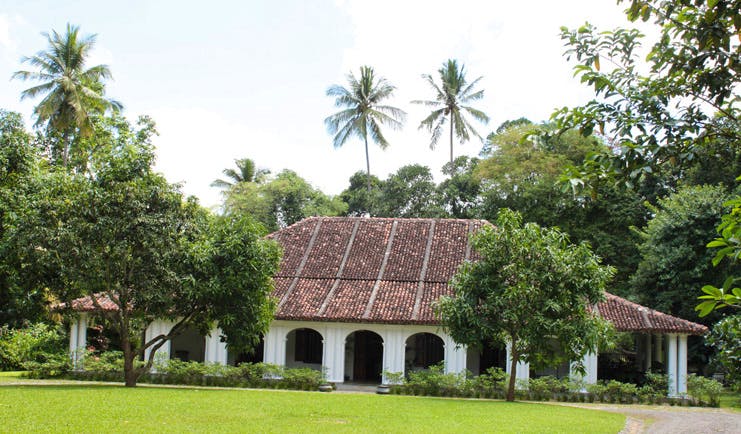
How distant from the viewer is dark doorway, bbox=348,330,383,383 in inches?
1104

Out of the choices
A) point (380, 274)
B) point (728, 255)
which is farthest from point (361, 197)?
point (728, 255)

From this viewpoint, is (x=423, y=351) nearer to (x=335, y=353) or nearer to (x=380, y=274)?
(x=380, y=274)

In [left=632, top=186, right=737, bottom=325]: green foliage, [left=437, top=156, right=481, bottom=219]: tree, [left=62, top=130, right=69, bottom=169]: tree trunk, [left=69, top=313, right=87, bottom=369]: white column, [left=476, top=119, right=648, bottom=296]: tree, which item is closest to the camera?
[left=69, top=313, right=87, bottom=369]: white column

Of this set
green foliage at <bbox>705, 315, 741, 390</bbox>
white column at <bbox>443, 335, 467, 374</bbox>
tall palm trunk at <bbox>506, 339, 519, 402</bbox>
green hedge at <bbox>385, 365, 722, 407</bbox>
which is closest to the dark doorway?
white column at <bbox>443, 335, 467, 374</bbox>

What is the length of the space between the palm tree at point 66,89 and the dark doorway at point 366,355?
1620cm

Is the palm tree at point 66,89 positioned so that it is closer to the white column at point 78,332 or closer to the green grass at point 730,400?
the white column at point 78,332

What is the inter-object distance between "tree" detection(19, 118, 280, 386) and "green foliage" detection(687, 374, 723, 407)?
13.3 m

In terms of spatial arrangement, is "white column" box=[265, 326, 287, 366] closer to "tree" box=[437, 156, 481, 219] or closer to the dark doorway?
the dark doorway

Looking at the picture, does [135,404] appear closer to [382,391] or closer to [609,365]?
[382,391]

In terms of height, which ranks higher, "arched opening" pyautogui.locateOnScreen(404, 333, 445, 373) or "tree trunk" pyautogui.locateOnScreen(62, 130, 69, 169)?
"tree trunk" pyautogui.locateOnScreen(62, 130, 69, 169)

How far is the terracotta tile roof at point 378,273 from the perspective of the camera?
79.8 feet

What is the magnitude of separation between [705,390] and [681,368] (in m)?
1.36

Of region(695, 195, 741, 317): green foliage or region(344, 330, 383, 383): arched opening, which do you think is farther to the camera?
region(344, 330, 383, 383): arched opening

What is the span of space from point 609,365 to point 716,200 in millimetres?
7122
